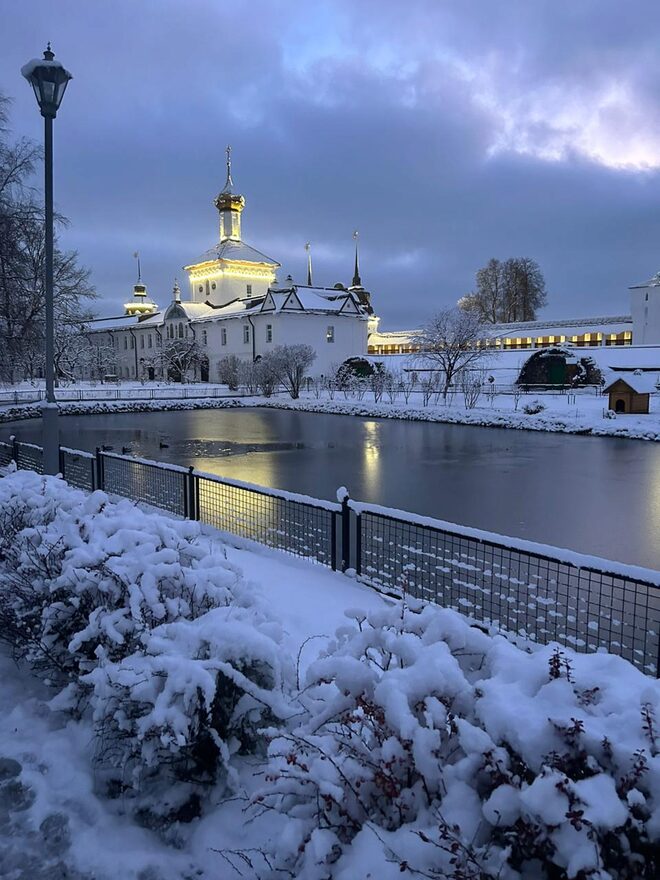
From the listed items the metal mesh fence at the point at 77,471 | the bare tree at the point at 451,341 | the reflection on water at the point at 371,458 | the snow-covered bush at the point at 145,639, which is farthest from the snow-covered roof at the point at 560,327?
the snow-covered bush at the point at 145,639

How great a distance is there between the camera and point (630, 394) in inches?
1185

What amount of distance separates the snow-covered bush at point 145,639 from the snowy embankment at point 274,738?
0.5 inches

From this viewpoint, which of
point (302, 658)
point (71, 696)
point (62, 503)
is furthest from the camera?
point (62, 503)

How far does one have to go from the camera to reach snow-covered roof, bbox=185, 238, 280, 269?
83500 mm

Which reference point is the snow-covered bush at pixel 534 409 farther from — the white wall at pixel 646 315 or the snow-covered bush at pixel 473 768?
the white wall at pixel 646 315

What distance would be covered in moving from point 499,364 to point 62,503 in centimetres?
5124

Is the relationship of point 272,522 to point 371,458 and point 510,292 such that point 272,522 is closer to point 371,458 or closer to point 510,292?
point 371,458

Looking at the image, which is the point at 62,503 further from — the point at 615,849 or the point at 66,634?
the point at 615,849

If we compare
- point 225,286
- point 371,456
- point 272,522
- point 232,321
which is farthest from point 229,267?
point 272,522

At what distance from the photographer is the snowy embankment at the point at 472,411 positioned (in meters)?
26.3

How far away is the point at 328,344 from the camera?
6594cm

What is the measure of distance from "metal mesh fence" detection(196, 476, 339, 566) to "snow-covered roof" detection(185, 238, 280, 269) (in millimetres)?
76495

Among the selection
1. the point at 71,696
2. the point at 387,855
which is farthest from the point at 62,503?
the point at 387,855

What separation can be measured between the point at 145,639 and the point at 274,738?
0.86 metres
